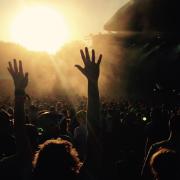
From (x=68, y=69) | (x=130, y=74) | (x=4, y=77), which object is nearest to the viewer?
(x=130, y=74)

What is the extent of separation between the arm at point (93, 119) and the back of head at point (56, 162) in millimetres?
832

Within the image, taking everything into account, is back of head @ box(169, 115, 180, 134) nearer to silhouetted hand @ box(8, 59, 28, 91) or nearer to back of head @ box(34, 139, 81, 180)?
silhouetted hand @ box(8, 59, 28, 91)

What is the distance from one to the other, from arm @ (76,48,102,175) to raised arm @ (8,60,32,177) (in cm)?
57

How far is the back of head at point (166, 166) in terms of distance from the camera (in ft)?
12.2

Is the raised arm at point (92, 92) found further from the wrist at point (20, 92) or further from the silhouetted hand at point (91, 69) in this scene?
the wrist at point (20, 92)

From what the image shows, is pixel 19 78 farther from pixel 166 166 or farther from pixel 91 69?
pixel 166 166

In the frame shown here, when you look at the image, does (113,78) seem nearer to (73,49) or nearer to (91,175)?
(73,49)

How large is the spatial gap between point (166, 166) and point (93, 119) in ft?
3.35

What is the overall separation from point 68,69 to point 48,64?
21.2m

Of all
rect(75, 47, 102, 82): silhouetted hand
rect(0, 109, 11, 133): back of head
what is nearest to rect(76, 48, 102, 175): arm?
rect(75, 47, 102, 82): silhouetted hand

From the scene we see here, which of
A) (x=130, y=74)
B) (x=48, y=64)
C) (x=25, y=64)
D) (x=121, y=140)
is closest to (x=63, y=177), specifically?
(x=121, y=140)

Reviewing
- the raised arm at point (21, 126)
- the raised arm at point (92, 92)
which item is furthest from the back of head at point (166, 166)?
the raised arm at point (21, 126)

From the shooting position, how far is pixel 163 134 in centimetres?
818

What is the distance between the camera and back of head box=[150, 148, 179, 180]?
3709 mm
